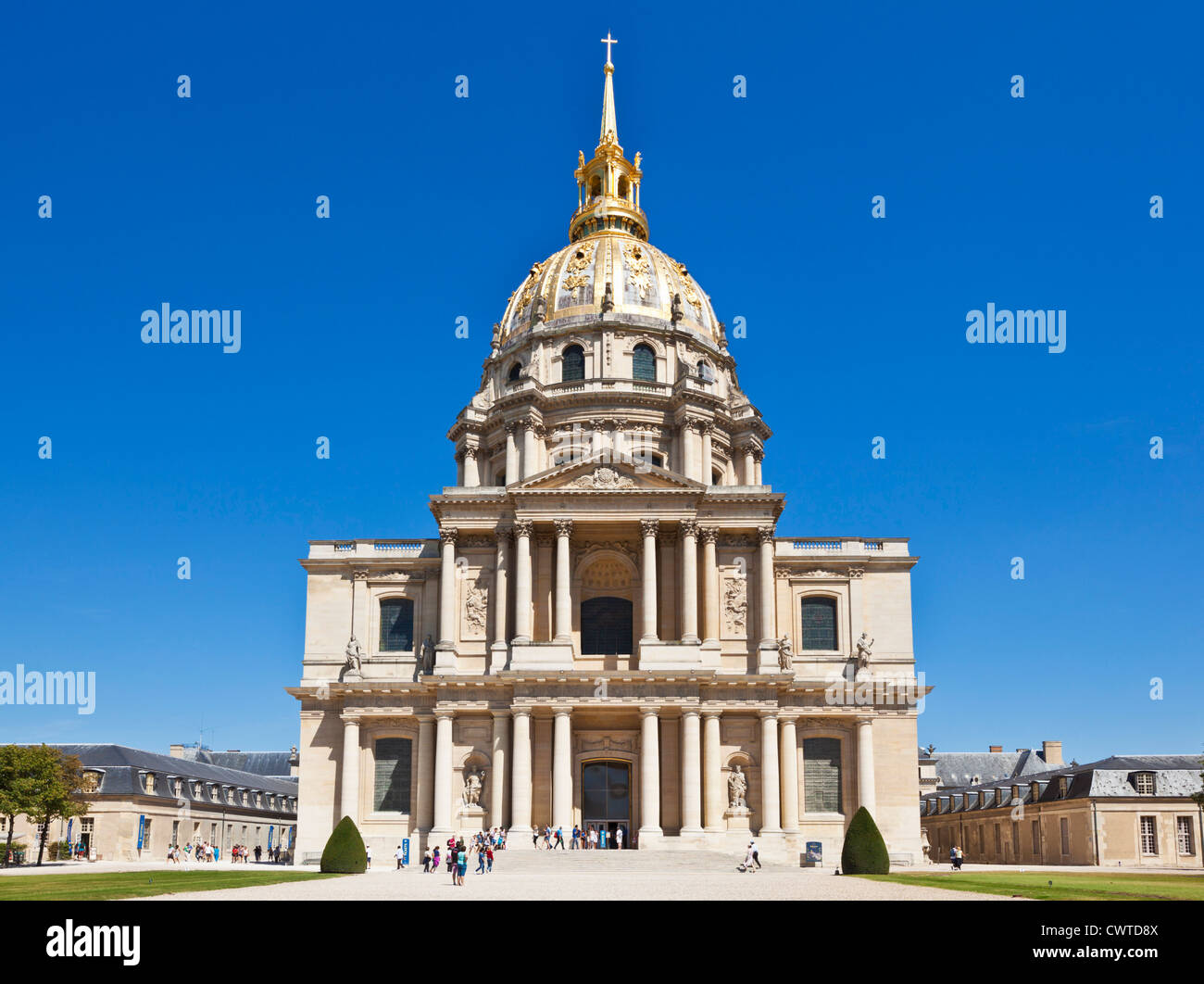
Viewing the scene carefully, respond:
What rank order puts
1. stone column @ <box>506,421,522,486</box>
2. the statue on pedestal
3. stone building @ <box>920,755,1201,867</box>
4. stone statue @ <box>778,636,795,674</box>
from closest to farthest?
stone statue @ <box>778,636,795,674</box>
the statue on pedestal
stone building @ <box>920,755,1201,867</box>
stone column @ <box>506,421,522,486</box>

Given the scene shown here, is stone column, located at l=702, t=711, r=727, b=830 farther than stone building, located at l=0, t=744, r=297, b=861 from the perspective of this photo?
No

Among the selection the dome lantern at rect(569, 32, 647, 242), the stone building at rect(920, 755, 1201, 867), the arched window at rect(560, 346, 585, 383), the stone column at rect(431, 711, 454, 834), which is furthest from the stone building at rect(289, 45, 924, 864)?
the dome lantern at rect(569, 32, 647, 242)

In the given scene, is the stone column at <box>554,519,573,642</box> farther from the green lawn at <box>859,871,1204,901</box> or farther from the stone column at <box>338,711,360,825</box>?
the green lawn at <box>859,871,1204,901</box>

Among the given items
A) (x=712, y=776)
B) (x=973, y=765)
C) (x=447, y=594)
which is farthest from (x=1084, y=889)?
(x=973, y=765)

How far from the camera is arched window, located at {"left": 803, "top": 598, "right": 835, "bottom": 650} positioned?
5847 cm

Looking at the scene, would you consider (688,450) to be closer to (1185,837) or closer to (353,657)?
(353,657)

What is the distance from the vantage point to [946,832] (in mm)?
87500

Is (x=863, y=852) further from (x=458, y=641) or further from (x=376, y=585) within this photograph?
(x=376, y=585)

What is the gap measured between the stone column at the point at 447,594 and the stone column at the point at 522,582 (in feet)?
9.84

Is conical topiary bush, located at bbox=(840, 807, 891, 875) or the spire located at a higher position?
the spire

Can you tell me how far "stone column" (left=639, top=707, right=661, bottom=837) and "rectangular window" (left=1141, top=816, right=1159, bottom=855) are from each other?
95.9 ft

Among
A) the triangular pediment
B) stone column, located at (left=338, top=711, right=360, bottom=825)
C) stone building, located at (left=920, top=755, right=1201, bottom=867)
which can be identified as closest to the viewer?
stone column, located at (left=338, top=711, right=360, bottom=825)
